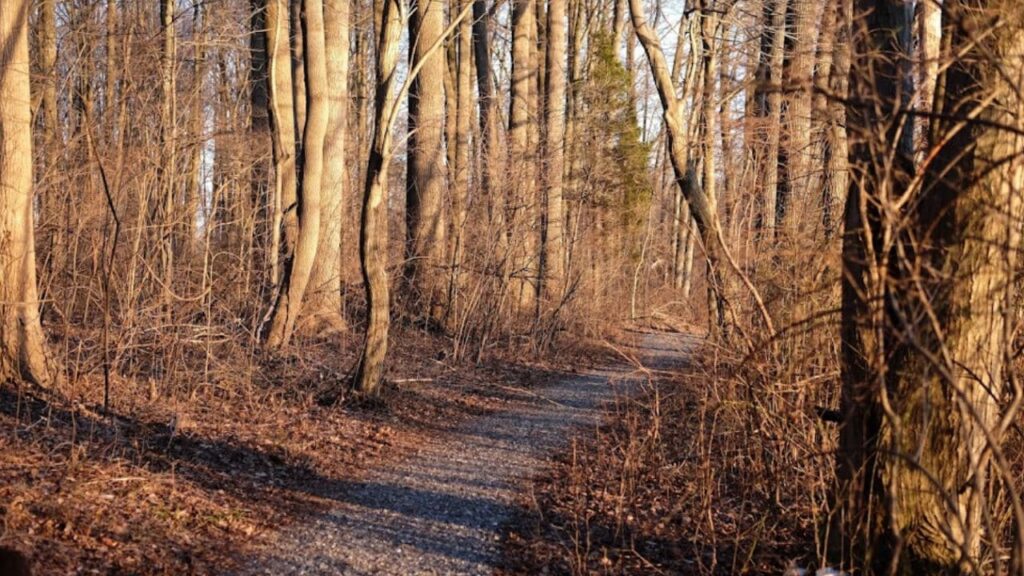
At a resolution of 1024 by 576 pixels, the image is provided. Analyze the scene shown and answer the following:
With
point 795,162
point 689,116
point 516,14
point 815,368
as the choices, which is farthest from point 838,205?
point 516,14

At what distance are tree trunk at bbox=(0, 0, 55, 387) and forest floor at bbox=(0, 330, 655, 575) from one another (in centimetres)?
42

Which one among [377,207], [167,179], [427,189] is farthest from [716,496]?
[427,189]

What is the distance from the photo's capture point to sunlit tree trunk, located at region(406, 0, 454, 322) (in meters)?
16.9

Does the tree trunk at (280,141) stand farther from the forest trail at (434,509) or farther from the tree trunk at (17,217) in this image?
the forest trail at (434,509)

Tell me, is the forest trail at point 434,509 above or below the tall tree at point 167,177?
below

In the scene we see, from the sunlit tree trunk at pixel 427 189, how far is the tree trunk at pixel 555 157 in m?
2.11

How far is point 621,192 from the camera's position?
26.6 metres

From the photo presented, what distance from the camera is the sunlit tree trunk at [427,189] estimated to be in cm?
1691

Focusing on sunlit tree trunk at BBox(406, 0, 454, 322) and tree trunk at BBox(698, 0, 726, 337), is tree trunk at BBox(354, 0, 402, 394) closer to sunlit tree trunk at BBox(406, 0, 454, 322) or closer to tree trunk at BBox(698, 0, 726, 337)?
tree trunk at BBox(698, 0, 726, 337)

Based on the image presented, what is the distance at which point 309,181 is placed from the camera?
45.7 feet

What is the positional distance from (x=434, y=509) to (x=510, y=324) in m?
10.0

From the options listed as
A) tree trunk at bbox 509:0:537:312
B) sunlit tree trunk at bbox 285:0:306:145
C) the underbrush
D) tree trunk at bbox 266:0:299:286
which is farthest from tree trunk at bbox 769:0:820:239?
sunlit tree trunk at bbox 285:0:306:145

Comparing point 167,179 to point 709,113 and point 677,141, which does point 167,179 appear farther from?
point 709,113

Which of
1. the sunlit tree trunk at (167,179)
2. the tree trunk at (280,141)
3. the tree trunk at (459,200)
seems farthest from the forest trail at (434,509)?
the tree trunk at (459,200)
